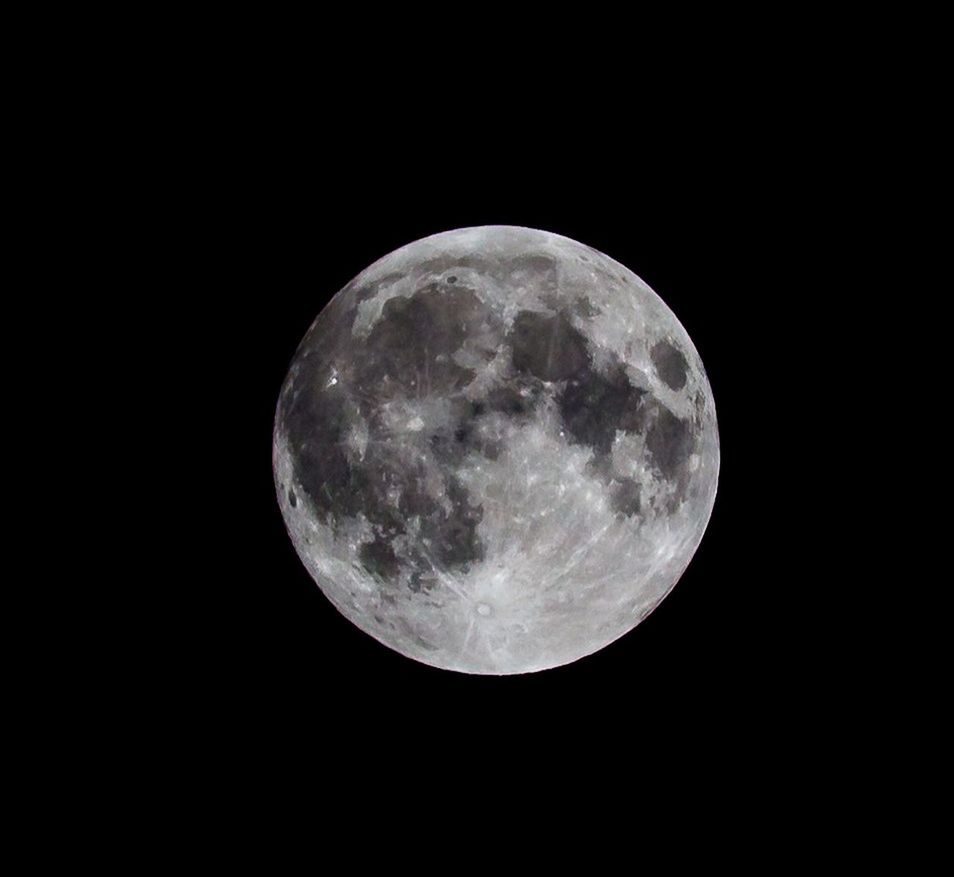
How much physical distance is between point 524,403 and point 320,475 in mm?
984

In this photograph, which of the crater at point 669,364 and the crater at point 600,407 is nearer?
the crater at point 600,407

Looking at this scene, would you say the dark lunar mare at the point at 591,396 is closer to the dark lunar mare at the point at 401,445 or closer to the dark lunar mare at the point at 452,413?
the dark lunar mare at the point at 452,413

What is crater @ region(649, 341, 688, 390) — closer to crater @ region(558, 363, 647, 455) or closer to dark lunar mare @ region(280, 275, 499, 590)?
crater @ region(558, 363, 647, 455)

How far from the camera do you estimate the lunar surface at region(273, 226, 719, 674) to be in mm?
3742

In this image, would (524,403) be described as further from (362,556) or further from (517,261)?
(362,556)

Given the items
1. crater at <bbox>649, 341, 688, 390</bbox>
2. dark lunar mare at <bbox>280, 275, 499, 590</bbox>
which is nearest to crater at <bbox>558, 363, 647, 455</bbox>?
crater at <bbox>649, 341, 688, 390</bbox>

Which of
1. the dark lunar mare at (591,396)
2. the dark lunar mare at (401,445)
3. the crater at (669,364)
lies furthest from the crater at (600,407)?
the dark lunar mare at (401,445)

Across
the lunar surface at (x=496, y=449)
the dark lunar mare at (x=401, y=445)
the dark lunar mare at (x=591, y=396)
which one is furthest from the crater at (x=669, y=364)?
the dark lunar mare at (x=401, y=445)

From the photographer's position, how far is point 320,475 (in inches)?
159

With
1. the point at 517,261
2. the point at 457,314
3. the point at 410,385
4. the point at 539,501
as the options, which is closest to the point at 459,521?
the point at 539,501

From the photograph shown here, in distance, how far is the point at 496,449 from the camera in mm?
3709

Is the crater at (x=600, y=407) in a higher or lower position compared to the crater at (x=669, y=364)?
lower

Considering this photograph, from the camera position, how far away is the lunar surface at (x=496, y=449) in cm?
374

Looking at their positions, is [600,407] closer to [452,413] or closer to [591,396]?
[591,396]
